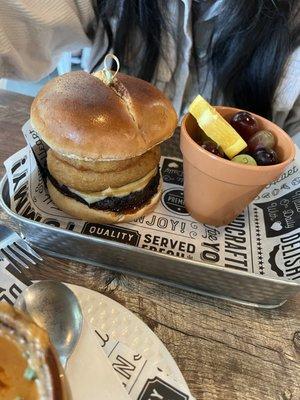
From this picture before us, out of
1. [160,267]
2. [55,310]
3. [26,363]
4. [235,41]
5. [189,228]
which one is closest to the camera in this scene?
[26,363]

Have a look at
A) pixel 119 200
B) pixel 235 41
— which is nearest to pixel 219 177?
pixel 119 200

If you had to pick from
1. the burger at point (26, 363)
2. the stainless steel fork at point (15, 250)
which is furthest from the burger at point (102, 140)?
the burger at point (26, 363)

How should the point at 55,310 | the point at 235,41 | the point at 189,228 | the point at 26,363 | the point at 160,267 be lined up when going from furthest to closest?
the point at 235,41 < the point at 189,228 < the point at 160,267 < the point at 55,310 < the point at 26,363

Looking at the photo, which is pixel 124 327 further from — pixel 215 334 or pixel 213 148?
pixel 213 148

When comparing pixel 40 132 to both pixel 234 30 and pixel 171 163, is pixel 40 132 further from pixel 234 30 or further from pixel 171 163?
pixel 234 30

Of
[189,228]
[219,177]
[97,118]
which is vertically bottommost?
[189,228]

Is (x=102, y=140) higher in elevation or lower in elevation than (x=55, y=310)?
higher

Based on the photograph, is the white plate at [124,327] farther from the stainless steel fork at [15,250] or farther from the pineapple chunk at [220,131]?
the pineapple chunk at [220,131]

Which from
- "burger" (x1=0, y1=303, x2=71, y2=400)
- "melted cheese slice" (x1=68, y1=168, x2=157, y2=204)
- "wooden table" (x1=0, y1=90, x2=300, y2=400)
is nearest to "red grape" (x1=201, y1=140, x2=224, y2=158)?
"melted cheese slice" (x1=68, y1=168, x2=157, y2=204)
